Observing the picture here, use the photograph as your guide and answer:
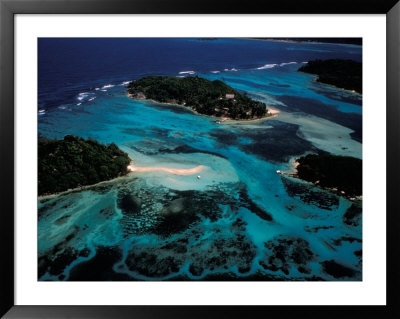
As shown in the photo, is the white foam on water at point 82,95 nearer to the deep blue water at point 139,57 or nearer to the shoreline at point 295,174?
the deep blue water at point 139,57

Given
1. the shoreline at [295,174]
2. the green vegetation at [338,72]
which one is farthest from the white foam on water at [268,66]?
the shoreline at [295,174]

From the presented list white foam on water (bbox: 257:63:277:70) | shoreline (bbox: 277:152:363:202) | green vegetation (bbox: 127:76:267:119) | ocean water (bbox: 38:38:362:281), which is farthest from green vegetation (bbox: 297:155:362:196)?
white foam on water (bbox: 257:63:277:70)

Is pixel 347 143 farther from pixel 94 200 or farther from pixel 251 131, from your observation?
pixel 94 200

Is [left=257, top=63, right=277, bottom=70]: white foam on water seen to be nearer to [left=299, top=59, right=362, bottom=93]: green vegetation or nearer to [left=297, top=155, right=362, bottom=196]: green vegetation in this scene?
[left=299, top=59, right=362, bottom=93]: green vegetation

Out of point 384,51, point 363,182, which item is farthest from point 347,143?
point 384,51

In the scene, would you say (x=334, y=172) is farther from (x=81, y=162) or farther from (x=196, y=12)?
(x=81, y=162)
